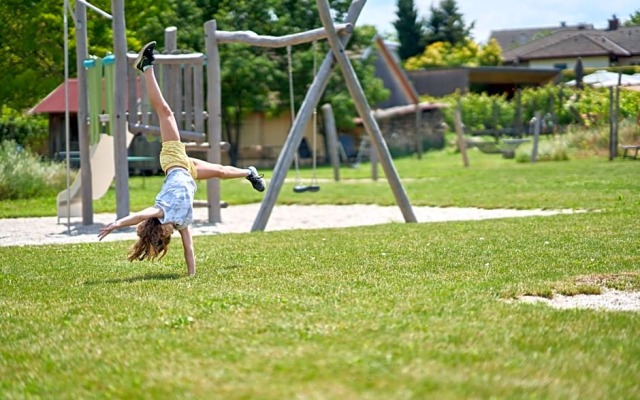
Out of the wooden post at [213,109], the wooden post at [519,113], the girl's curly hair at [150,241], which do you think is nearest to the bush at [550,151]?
the wooden post at [519,113]

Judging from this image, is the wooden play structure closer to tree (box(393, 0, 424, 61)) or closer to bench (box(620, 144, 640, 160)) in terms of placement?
bench (box(620, 144, 640, 160))

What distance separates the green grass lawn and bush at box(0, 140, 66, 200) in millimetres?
9568

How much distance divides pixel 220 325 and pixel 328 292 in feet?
5.05

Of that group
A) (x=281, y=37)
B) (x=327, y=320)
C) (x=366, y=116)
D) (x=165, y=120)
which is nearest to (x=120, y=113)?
(x=281, y=37)

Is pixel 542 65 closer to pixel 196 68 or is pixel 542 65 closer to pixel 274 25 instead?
pixel 274 25

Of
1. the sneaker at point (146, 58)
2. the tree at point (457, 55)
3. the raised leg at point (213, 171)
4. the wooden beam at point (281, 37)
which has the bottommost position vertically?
the raised leg at point (213, 171)

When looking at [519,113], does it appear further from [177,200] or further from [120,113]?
[177,200]

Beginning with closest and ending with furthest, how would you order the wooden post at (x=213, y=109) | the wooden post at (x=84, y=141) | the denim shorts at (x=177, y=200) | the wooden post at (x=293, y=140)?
the denim shorts at (x=177, y=200)
the wooden post at (x=293, y=140)
the wooden post at (x=84, y=141)
the wooden post at (x=213, y=109)

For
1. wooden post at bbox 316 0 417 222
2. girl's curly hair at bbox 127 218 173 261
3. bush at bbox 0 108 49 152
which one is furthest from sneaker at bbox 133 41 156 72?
bush at bbox 0 108 49 152

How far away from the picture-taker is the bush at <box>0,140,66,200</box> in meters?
22.4

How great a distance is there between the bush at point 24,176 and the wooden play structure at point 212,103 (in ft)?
18.6

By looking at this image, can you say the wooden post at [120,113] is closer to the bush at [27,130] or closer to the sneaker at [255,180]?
the sneaker at [255,180]

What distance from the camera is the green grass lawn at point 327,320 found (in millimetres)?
5496

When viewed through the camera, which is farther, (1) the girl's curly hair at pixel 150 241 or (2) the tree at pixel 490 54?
(2) the tree at pixel 490 54
